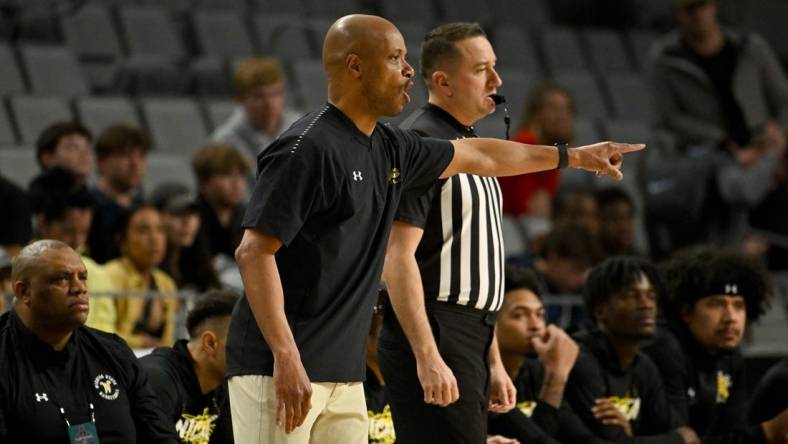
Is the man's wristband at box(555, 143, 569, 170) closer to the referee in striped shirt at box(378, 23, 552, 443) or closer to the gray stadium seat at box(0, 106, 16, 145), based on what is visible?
the referee in striped shirt at box(378, 23, 552, 443)

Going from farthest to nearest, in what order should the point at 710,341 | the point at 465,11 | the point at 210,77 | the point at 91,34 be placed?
the point at 465,11
the point at 210,77
the point at 91,34
the point at 710,341

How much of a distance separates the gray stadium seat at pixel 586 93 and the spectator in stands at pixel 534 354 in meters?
5.69

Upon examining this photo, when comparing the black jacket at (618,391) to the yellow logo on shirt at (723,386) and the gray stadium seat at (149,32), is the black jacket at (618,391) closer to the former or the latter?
the yellow logo on shirt at (723,386)

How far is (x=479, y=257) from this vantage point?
424 centimetres

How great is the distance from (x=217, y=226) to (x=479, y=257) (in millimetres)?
3787

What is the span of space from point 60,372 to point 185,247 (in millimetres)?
3008

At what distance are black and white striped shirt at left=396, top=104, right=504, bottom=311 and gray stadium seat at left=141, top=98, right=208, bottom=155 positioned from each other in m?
5.27

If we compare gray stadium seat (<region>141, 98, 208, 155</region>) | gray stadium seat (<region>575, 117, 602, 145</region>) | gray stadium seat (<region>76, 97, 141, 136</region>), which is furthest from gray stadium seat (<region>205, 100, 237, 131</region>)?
gray stadium seat (<region>575, 117, 602, 145</region>)

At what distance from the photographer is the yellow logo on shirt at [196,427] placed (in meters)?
5.01

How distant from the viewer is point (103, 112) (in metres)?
9.07

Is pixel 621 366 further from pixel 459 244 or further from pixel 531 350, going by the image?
pixel 459 244

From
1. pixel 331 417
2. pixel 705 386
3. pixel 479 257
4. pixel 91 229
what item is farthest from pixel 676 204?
pixel 331 417

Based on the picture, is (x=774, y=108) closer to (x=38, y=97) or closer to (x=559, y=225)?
(x=559, y=225)

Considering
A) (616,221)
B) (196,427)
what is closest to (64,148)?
(196,427)
